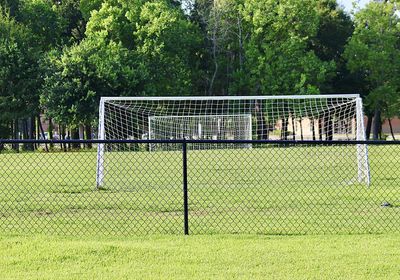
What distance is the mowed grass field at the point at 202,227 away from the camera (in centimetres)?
575

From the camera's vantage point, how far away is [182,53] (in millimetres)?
40125

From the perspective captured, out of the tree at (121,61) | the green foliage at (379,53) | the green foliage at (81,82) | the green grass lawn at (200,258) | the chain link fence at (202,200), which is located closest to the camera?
the green grass lawn at (200,258)

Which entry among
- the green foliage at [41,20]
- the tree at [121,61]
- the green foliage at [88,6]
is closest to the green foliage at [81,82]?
the tree at [121,61]

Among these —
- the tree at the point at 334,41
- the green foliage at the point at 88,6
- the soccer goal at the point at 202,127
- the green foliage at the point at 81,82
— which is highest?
the green foliage at the point at 88,6

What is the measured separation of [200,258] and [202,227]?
2.23 meters

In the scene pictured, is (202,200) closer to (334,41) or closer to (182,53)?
(182,53)

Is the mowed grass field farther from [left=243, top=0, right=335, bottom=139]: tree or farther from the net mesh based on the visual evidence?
[left=243, top=0, right=335, bottom=139]: tree

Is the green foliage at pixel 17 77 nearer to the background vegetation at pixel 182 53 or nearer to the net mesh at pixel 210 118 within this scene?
the background vegetation at pixel 182 53

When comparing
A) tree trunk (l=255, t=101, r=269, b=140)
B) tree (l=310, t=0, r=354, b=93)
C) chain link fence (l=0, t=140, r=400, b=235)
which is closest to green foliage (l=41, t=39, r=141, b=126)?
tree trunk (l=255, t=101, r=269, b=140)

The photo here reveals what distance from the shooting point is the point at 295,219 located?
29.5ft

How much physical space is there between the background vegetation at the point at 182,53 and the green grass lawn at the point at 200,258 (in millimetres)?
28442

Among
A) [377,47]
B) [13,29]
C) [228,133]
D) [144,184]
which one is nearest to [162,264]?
[144,184]

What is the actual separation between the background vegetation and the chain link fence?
58.0 feet

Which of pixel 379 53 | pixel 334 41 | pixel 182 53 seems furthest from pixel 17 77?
pixel 379 53
